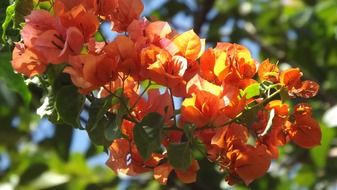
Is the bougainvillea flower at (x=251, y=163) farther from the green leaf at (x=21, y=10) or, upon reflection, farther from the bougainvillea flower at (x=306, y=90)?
the green leaf at (x=21, y=10)

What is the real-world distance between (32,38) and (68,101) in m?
0.08

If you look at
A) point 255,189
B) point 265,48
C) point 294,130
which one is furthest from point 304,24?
point 294,130

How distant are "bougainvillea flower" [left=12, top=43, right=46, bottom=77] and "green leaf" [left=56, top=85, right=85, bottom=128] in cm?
3

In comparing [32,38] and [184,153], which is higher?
[32,38]

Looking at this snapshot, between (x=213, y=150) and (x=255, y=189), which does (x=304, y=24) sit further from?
(x=213, y=150)

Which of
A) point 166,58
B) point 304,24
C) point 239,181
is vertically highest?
point 304,24

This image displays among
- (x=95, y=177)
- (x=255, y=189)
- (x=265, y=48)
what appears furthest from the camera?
(x=265, y=48)

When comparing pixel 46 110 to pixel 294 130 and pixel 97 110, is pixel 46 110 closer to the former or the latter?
pixel 97 110

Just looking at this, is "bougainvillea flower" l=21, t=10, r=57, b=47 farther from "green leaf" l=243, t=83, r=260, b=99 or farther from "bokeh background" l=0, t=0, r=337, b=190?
"bokeh background" l=0, t=0, r=337, b=190

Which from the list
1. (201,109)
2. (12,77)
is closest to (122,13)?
(201,109)

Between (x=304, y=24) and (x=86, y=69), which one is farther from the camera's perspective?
(x=304, y=24)

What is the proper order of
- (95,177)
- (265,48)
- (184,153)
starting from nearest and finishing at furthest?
(184,153) → (95,177) → (265,48)

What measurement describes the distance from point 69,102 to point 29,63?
6 cm

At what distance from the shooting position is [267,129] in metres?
0.82
